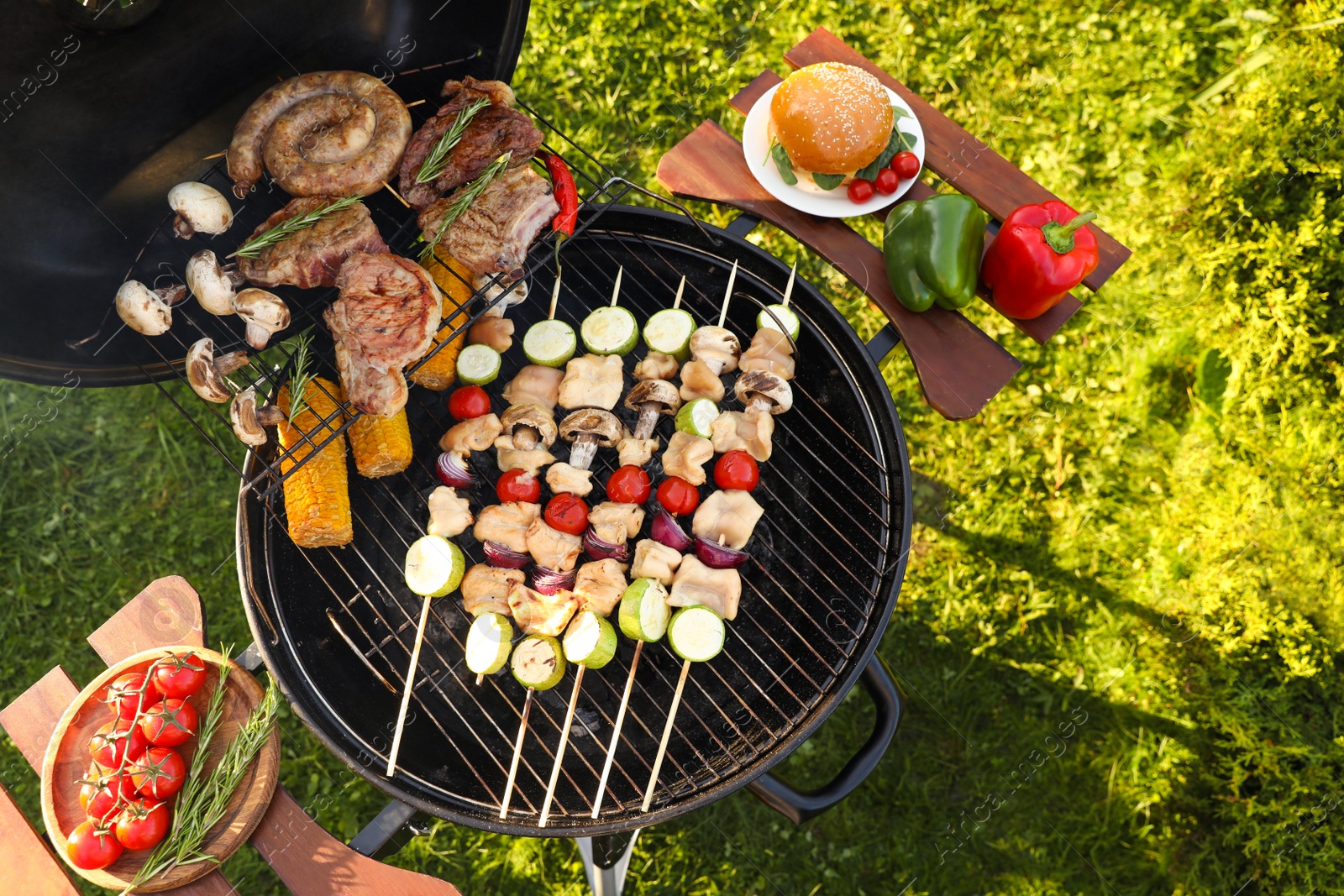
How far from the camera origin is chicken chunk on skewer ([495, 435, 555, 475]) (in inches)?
173

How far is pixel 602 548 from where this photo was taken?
433 centimetres

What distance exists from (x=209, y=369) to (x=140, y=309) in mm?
369

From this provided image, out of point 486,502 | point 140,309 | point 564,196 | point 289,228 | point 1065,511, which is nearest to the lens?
point 140,309

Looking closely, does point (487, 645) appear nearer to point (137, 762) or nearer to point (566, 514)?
point (566, 514)

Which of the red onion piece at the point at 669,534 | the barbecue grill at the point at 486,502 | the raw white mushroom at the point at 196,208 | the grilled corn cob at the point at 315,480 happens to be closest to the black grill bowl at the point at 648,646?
the barbecue grill at the point at 486,502

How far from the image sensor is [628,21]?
682 centimetres

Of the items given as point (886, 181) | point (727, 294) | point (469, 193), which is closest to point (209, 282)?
point (469, 193)

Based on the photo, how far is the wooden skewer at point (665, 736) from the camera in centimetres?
375

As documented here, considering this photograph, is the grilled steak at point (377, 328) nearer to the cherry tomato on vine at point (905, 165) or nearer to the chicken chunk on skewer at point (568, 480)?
the chicken chunk on skewer at point (568, 480)

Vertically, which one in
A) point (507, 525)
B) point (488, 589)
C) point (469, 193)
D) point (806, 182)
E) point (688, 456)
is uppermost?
point (469, 193)

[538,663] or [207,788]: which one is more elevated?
[538,663]

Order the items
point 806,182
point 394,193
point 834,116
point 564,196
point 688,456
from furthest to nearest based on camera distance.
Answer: point 806,182 → point 688,456 → point 834,116 → point 394,193 → point 564,196

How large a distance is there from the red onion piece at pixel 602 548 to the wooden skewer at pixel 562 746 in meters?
0.59

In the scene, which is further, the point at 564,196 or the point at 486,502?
the point at 486,502
